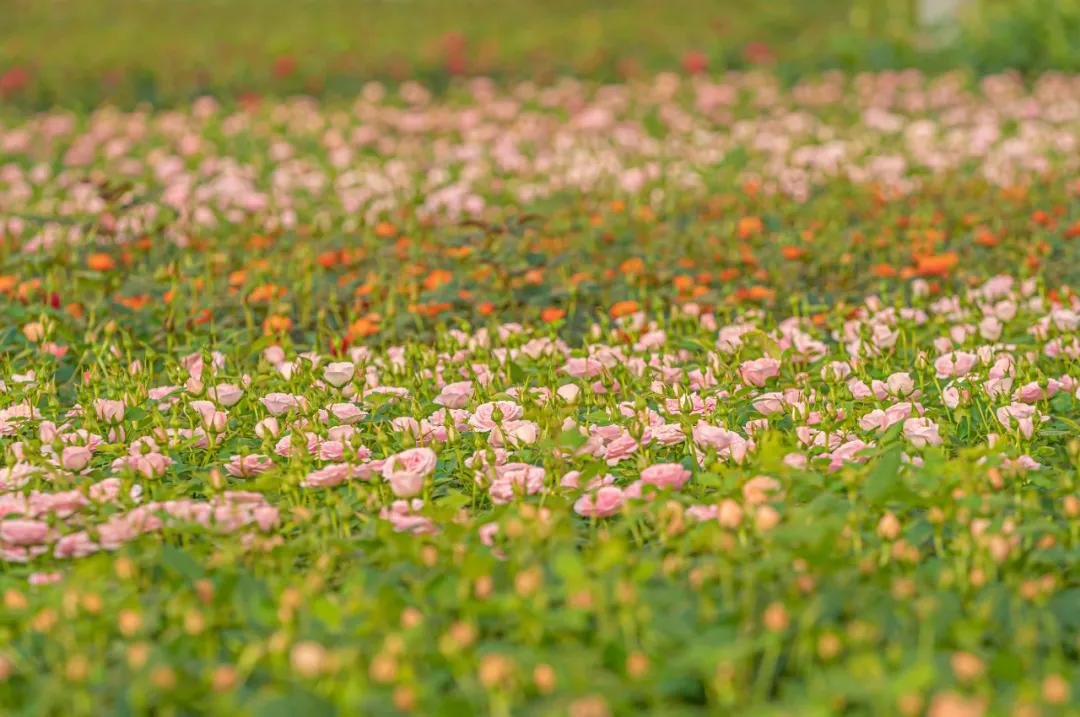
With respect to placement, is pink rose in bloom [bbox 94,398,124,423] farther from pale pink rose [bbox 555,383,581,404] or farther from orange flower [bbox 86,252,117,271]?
orange flower [bbox 86,252,117,271]

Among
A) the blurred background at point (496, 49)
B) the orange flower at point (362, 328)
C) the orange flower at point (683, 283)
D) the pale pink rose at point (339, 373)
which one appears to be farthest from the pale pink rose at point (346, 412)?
the blurred background at point (496, 49)

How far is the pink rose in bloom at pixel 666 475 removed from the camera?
3.07 m

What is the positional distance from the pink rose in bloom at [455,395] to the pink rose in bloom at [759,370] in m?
0.79

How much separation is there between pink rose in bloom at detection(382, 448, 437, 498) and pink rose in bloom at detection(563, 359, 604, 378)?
2.99 feet

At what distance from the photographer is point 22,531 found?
9.42ft

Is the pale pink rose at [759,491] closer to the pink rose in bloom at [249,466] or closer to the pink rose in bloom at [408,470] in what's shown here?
the pink rose in bloom at [408,470]

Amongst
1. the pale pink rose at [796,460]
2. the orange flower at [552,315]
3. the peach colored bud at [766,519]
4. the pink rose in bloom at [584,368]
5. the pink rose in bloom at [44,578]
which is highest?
the peach colored bud at [766,519]

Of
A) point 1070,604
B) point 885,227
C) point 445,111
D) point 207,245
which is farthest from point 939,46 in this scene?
point 1070,604

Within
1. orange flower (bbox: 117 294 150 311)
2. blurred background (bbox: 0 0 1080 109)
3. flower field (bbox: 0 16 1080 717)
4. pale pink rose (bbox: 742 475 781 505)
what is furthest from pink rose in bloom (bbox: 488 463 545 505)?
blurred background (bbox: 0 0 1080 109)

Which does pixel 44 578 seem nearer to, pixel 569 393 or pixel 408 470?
pixel 408 470

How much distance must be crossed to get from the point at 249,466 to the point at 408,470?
18.3 inches

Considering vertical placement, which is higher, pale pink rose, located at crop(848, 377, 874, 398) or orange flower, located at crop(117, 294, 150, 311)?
pale pink rose, located at crop(848, 377, 874, 398)

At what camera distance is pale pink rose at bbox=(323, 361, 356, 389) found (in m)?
3.88

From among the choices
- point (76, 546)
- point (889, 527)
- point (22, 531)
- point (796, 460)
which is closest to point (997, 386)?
point (796, 460)
